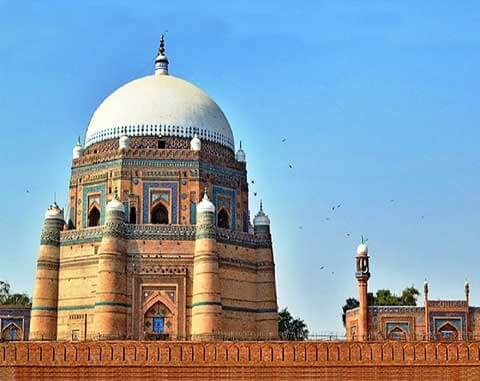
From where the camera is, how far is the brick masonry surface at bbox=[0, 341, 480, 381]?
83.7 feet

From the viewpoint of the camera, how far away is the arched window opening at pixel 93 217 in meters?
31.5

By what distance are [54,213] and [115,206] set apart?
2.76 m

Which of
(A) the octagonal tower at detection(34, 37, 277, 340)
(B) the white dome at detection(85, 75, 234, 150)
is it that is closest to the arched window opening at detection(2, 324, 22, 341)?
(A) the octagonal tower at detection(34, 37, 277, 340)

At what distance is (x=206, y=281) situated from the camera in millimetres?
29094

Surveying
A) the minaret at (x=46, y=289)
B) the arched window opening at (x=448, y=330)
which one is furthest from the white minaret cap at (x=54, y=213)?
the arched window opening at (x=448, y=330)

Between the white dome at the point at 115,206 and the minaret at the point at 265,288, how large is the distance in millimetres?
4362

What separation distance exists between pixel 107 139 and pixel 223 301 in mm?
6294

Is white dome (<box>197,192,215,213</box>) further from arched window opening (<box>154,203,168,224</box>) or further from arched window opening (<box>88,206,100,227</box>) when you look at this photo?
arched window opening (<box>88,206,100,227</box>)

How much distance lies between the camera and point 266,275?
→ 1235 inches

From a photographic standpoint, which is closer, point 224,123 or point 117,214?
point 117,214

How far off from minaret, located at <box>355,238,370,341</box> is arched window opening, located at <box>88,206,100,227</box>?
27.7ft

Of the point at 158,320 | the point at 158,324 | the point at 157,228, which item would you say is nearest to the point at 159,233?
the point at 157,228

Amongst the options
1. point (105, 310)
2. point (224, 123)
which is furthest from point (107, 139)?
point (105, 310)

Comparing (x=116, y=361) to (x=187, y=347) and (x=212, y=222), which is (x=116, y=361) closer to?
(x=187, y=347)
